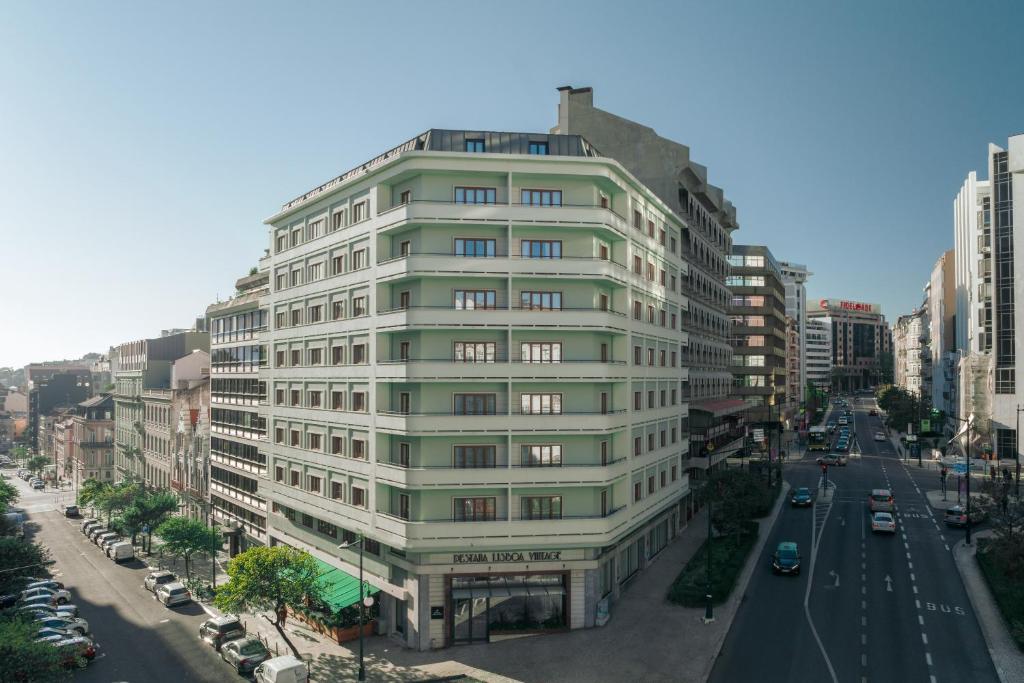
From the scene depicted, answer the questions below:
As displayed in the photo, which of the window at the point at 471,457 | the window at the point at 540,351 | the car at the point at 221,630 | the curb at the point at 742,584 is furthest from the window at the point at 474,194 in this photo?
the car at the point at 221,630

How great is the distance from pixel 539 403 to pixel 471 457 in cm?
496

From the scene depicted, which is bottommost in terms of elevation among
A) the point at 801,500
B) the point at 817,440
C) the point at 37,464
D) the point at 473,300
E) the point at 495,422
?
the point at 37,464

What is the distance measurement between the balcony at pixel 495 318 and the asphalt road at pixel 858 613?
63.7 feet

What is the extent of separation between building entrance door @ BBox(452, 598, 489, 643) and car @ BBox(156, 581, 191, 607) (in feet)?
81.7

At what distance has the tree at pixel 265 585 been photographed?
3766 centimetres

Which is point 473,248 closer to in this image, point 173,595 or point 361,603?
point 361,603

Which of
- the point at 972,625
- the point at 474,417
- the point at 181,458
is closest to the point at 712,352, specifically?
the point at 972,625

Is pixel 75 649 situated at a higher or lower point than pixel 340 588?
lower

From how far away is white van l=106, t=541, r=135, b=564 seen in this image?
64.9 metres

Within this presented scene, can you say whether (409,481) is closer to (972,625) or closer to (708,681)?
(708,681)

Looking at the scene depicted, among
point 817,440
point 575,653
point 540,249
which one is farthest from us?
point 817,440

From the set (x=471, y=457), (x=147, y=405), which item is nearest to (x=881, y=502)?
(x=471, y=457)

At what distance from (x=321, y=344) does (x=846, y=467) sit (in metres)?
81.6

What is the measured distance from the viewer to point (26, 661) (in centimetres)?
2602
